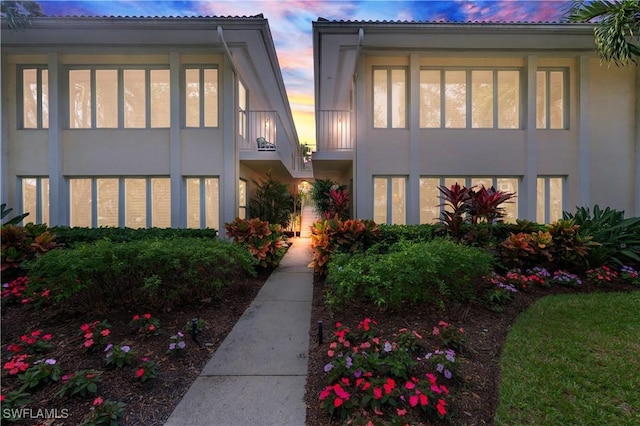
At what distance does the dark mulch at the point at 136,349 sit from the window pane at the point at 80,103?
19.0 feet

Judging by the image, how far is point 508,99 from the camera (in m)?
8.73

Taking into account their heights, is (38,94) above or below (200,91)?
→ below

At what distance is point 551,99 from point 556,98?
0.15 meters

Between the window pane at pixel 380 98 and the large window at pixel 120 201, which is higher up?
the window pane at pixel 380 98

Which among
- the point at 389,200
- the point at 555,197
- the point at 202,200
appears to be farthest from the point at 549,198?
the point at 202,200

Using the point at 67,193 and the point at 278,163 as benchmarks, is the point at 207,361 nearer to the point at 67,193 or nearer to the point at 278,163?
the point at 278,163

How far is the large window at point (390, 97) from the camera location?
28.6 feet

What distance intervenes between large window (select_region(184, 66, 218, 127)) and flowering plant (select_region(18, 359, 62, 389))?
694 cm

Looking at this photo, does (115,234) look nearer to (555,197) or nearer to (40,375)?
(40,375)

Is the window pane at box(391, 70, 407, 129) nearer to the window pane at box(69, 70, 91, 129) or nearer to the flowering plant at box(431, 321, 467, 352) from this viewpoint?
the flowering plant at box(431, 321, 467, 352)

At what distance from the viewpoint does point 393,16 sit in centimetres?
745

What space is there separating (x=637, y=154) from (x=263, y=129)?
11158mm

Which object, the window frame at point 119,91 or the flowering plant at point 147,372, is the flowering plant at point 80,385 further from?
the window frame at point 119,91

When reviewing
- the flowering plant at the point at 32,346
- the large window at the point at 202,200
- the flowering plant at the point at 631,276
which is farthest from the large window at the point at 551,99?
the flowering plant at the point at 32,346
